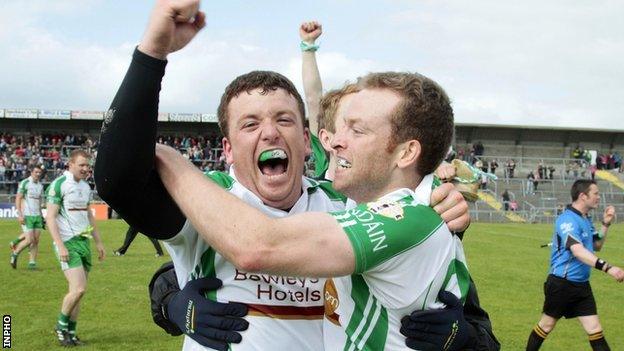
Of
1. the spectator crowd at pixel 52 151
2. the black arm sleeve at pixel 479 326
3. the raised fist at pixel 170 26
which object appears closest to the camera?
the raised fist at pixel 170 26

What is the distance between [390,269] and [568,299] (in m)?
8.00

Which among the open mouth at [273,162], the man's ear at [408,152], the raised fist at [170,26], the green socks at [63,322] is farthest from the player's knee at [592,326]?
the raised fist at [170,26]

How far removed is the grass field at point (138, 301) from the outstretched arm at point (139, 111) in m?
7.78

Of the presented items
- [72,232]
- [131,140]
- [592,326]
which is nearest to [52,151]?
[72,232]

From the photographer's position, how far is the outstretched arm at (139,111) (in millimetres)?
2123

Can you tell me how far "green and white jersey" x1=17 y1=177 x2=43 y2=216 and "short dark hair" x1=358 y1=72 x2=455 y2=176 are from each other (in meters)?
16.3

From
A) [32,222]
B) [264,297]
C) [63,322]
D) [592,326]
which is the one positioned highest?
[264,297]

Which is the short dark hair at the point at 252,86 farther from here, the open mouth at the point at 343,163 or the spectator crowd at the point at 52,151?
the spectator crowd at the point at 52,151

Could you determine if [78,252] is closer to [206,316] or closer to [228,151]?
[228,151]

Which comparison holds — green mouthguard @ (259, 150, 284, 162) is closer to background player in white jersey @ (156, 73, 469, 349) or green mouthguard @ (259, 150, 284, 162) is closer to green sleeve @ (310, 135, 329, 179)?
background player in white jersey @ (156, 73, 469, 349)

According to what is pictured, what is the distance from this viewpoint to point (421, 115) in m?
2.67

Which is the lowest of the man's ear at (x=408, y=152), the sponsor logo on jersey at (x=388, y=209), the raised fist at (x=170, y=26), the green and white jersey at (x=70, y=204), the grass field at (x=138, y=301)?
the grass field at (x=138, y=301)

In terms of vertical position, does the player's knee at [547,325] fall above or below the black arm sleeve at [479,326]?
below

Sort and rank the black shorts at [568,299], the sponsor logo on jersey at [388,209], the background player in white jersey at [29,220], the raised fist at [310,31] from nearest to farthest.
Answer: the sponsor logo on jersey at [388,209] < the raised fist at [310,31] < the black shorts at [568,299] < the background player in white jersey at [29,220]
